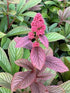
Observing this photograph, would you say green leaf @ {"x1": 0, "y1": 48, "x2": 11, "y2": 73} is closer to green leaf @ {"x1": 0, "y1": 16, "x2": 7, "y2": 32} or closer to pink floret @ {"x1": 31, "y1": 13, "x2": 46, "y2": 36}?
green leaf @ {"x1": 0, "y1": 16, "x2": 7, "y2": 32}

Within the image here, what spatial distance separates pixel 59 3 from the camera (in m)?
1.74

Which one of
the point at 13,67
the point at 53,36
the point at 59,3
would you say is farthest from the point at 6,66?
the point at 59,3

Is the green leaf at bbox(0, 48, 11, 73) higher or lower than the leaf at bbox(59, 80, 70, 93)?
higher

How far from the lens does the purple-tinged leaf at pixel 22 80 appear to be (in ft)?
2.32

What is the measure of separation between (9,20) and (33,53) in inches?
34.3

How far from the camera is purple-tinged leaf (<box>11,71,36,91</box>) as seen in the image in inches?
27.8

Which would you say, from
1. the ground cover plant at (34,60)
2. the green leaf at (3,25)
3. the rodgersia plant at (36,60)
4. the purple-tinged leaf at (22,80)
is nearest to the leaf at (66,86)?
the ground cover plant at (34,60)

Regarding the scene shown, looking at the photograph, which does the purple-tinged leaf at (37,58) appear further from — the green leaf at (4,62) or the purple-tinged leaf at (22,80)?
the green leaf at (4,62)

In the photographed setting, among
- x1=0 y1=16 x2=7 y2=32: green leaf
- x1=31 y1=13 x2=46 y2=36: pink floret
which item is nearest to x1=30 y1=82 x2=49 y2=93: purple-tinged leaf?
x1=31 y1=13 x2=46 y2=36: pink floret

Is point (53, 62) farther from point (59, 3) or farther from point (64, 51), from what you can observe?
point (59, 3)

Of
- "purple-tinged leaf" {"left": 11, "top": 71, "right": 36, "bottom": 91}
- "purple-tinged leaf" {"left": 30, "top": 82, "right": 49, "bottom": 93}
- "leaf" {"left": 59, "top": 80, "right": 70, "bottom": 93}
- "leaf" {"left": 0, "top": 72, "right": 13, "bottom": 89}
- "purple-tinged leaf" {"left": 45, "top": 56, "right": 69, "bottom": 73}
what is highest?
"purple-tinged leaf" {"left": 45, "top": 56, "right": 69, "bottom": 73}


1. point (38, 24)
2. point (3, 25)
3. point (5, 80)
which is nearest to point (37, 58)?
point (38, 24)

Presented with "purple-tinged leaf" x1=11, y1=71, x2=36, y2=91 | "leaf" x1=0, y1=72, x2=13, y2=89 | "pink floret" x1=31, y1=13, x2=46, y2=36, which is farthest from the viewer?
"leaf" x1=0, y1=72, x2=13, y2=89

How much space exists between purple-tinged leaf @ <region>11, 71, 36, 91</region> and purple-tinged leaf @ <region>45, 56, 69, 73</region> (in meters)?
0.11
